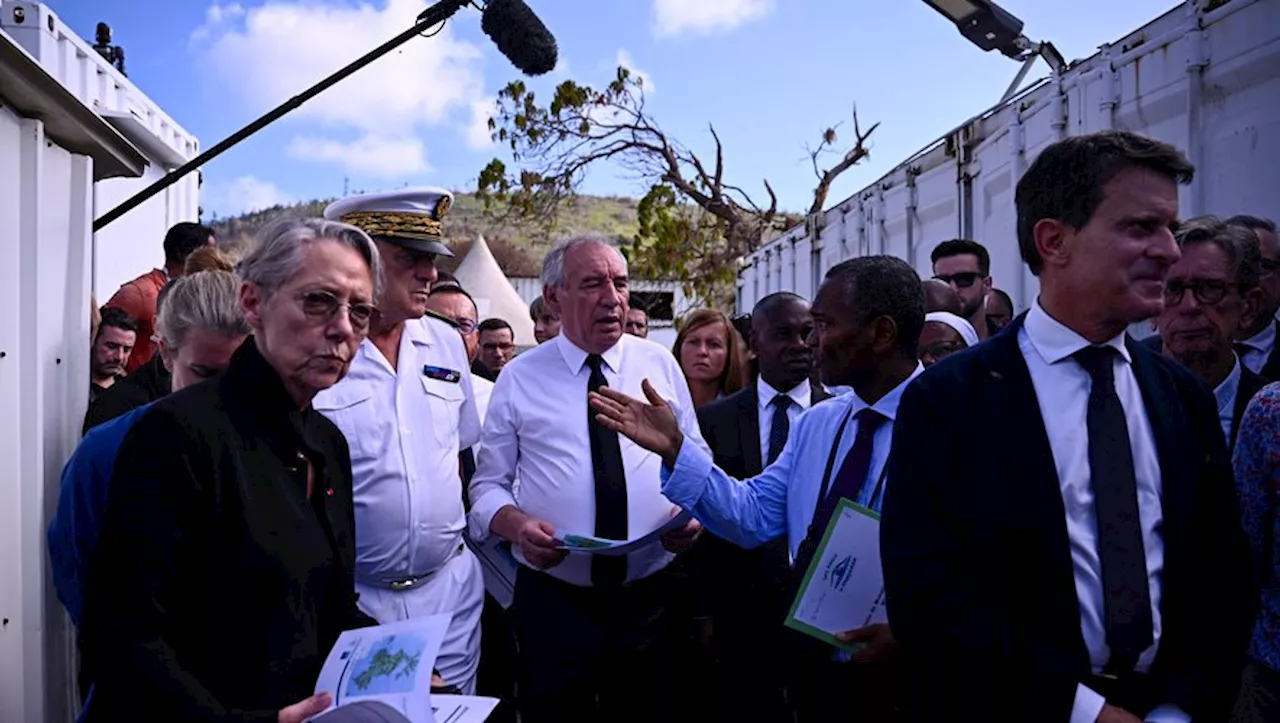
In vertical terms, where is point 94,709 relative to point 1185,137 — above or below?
below

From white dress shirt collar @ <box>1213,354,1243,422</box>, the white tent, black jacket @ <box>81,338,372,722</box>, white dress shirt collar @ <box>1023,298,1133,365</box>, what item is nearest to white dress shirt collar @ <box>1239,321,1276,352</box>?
white dress shirt collar @ <box>1213,354,1243,422</box>

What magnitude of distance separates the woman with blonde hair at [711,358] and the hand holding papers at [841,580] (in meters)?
3.05

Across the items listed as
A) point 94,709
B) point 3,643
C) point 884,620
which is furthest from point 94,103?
point 884,620

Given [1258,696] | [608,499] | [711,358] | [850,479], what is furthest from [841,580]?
[711,358]

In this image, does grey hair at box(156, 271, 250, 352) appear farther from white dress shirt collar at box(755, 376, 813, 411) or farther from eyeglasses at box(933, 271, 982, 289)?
eyeglasses at box(933, 271, 982, 289)

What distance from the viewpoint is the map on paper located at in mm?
1791

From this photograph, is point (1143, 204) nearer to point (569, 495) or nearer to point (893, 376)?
point (893, 376)

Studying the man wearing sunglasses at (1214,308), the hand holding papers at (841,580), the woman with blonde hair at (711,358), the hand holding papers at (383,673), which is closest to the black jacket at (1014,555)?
the hand holding papers at (841,580)

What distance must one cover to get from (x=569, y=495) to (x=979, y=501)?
6.29 feet

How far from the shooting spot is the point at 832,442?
284 cm

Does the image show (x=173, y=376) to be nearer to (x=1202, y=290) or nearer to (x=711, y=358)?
(x=1202, y=290)

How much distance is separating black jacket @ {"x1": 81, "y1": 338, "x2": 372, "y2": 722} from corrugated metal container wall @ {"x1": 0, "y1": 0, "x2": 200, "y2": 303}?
4.37 meters

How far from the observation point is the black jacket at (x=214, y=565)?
5.46 feet

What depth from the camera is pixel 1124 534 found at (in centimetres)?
185
